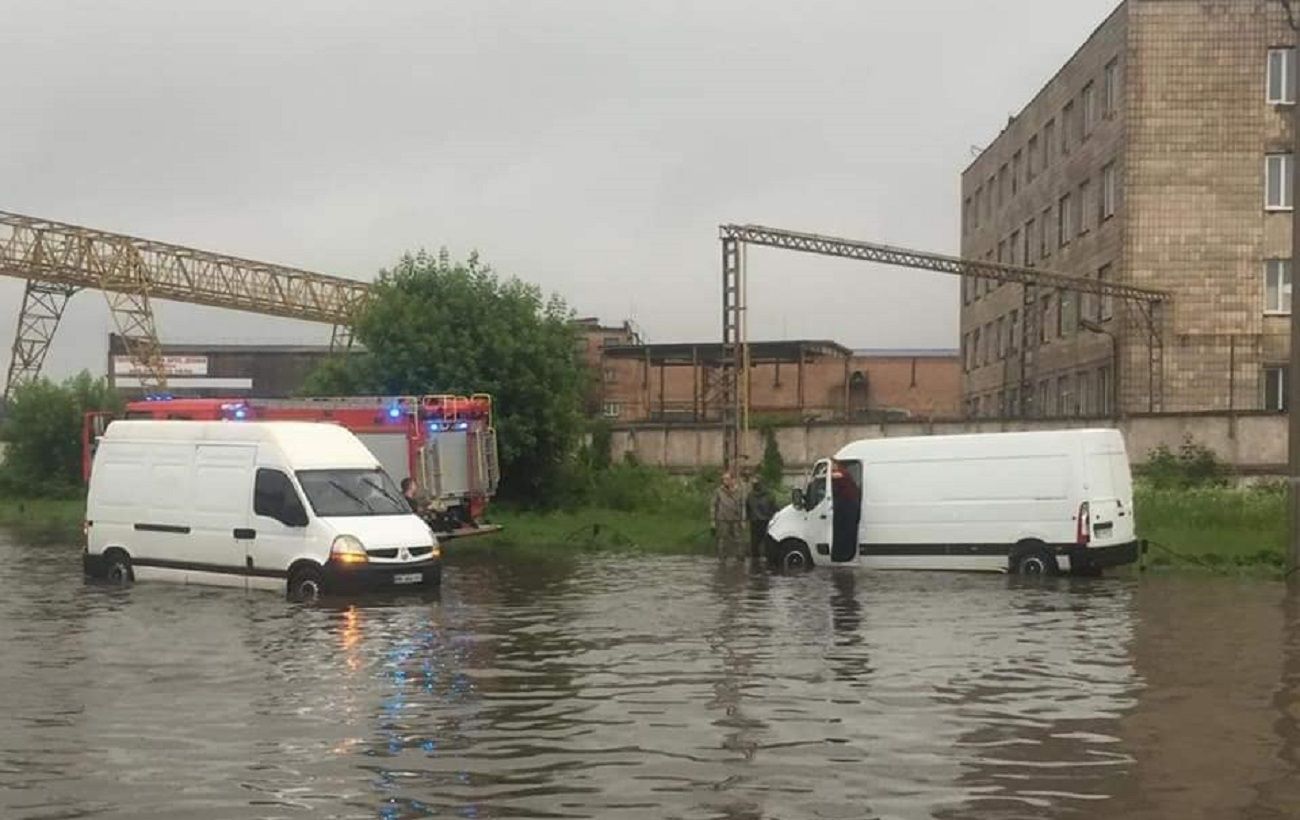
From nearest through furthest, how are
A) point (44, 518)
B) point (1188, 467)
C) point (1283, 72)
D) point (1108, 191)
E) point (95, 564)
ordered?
point (95, 564) → point (1188, 467) → point (1283, 72) → point (44, 518) → point (1108, 191)

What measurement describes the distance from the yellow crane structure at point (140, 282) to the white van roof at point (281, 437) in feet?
106

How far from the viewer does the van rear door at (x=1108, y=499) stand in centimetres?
2241

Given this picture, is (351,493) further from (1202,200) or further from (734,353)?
(1202,200)

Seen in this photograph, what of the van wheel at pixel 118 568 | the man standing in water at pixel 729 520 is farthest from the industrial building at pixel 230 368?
the van wheel at pixel 118 568

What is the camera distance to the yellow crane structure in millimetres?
56094

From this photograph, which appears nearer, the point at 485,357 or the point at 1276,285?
the point at 485,357

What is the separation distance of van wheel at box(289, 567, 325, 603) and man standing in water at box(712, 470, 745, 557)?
32.9ft

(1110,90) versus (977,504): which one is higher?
(1110,90)

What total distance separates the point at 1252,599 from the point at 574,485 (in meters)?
22.1

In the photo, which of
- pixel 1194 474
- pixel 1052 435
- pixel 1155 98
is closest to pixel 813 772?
pixel 1052 435

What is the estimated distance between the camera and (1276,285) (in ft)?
145

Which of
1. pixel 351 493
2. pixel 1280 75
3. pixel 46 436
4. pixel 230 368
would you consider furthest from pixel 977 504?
pixel 230 368

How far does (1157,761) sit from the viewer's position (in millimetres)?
9352

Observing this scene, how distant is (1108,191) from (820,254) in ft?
38.2
